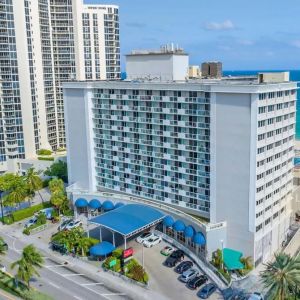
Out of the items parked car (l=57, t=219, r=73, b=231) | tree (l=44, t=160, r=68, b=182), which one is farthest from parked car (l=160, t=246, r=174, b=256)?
tree (l=44, t=160, r=68, b=182)

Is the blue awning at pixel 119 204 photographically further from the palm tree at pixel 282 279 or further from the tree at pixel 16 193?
the palm tree at pixel 282 279

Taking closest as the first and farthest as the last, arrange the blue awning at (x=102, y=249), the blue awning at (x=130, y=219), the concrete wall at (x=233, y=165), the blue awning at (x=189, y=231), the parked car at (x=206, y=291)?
the parked car at (x=206, y=291)
the concrete wall at (x=233, y=165)
the blue awning at (x=102, y=249)
the blue awning at (x=189, y=231)
the blue awning at (x=130, y=219)

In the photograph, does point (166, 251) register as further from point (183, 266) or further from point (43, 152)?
point (43, 152)

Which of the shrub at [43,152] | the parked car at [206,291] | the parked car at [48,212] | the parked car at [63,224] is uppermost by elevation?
the shrub at [43,152]

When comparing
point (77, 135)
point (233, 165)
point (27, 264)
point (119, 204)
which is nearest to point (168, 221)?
point (119, 204)

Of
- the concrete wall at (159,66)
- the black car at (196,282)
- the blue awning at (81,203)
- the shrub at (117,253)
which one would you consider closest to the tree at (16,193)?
the blue awning at (81,203)

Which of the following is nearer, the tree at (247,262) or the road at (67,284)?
the road at (67,284)
